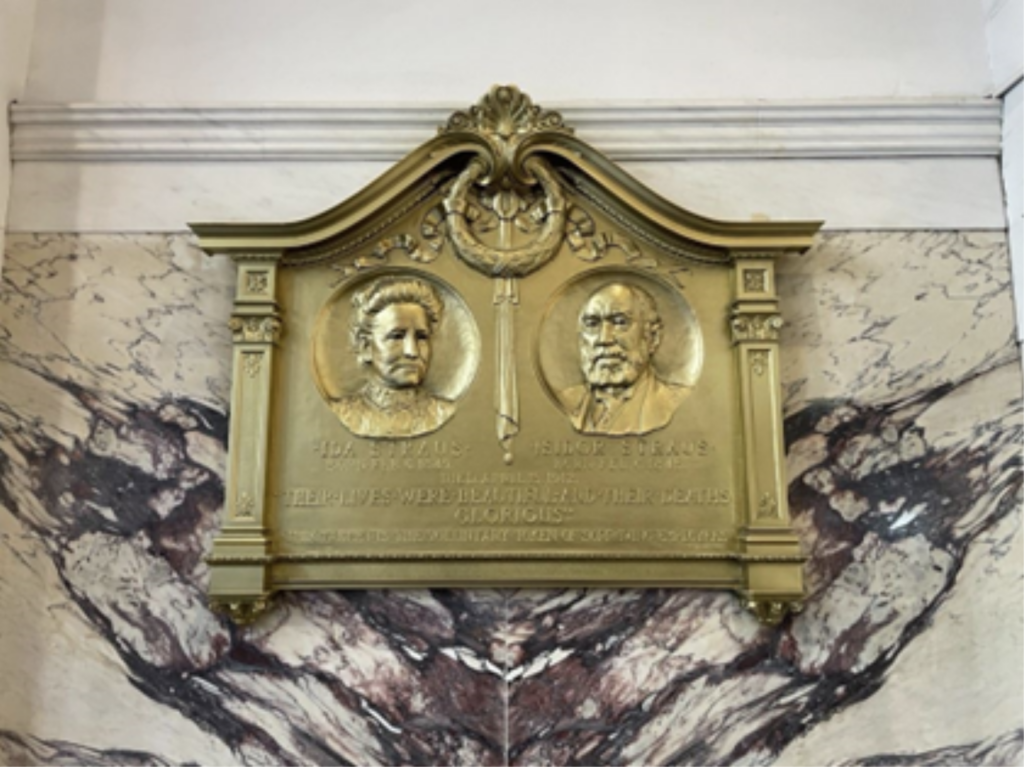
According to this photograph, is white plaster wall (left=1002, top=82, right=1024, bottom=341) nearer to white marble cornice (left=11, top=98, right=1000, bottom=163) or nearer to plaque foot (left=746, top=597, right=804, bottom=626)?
white marble cornice (left=11, top=98, right=1000, bottom=163)

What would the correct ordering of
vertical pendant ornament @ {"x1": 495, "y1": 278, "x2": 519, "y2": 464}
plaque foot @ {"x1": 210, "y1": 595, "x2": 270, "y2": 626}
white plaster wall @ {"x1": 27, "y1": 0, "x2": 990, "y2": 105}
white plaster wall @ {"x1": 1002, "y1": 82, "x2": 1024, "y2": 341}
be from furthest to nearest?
white plaster wall @ {"x1": 27, "y1": 0, "x2": 990, "y2": 105}, white plaster wall @ {"x1": 1002, "y1": 82, "x2": 1024, "y2": 341}, vertical pendant ornament @ {"x1": 495, "y1": 278, "x2": 519, "y2": 464}, plaque foot @ {"x1": 210, "y1": 595, "x2": 270, "y2": 626}

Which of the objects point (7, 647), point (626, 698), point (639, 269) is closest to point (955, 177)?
point (639, 269)

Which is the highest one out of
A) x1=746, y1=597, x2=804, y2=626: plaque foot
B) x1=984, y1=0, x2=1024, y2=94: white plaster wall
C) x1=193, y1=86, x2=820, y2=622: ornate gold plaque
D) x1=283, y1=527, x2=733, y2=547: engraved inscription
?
x1=984, y1=0, x2=1024, y2=94: white plaster wall

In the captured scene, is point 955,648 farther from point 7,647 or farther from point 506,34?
point 7,647

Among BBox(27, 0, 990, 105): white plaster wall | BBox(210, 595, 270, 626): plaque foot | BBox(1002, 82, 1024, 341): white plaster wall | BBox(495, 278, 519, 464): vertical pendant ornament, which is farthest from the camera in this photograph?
BBox(27, 0, 990, 105): white plaster wall

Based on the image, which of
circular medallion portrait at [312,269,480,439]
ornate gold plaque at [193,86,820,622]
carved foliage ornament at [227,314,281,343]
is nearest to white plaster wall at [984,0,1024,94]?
ornate gold plaque at [193,86,820,622]

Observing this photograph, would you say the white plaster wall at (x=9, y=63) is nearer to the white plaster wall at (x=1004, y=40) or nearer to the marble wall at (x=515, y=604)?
the marble wall at (x=515, y=604)

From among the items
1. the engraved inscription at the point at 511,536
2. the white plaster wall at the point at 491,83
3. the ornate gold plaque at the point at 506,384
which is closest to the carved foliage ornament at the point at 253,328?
the ornate gold plaque at the point at 506,384

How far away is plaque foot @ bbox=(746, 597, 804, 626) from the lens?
2.27 m

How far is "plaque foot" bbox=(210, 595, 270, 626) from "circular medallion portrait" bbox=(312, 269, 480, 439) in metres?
0.53

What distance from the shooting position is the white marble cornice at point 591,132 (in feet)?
8.54

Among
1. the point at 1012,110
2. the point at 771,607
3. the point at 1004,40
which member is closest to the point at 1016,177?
the point at 1012,110

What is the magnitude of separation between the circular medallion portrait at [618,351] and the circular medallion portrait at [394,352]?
261mm

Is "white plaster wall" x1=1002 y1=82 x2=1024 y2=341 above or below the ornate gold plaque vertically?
above
